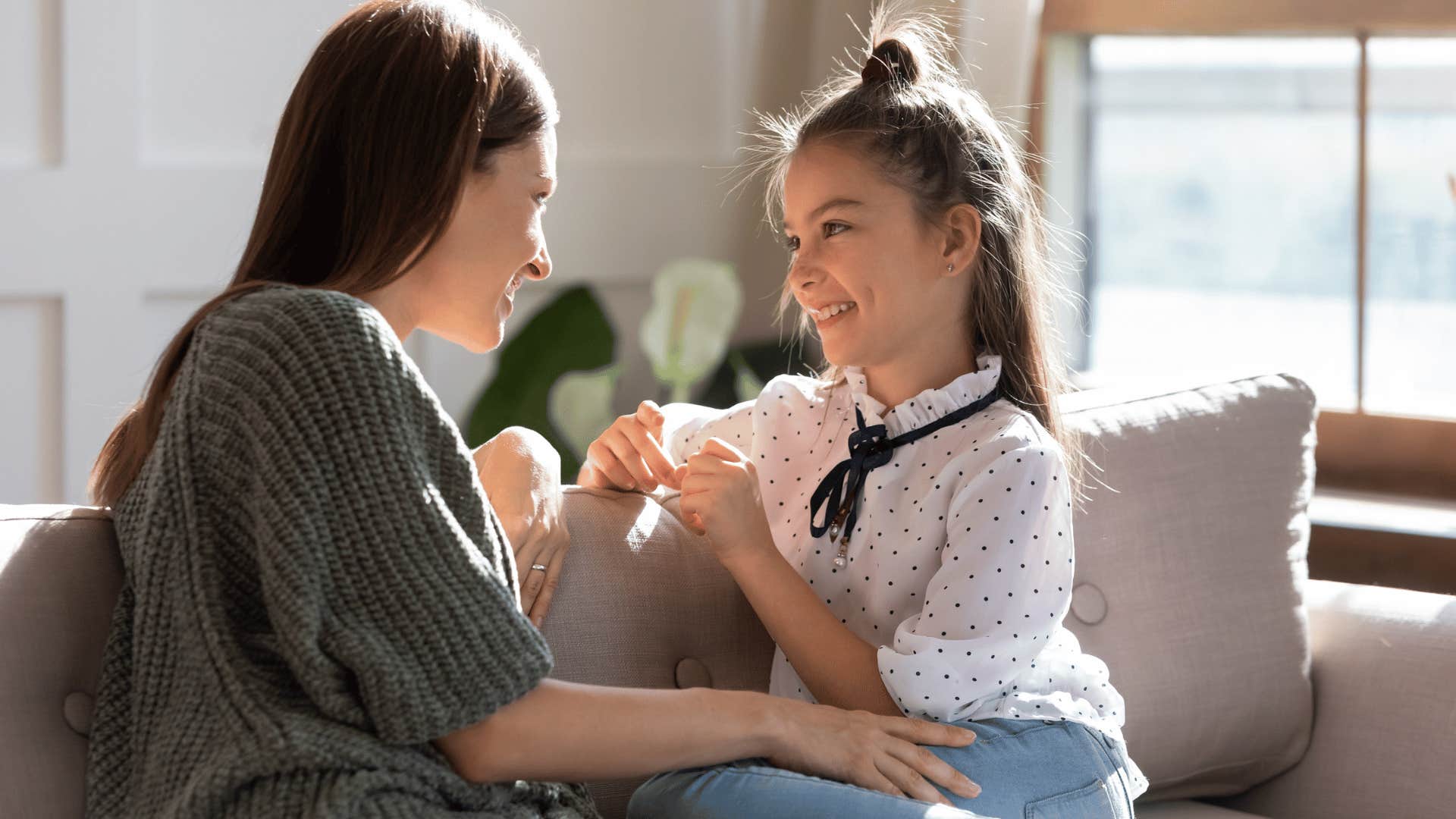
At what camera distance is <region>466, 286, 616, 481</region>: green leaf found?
2508mm

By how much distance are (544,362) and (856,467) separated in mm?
1234

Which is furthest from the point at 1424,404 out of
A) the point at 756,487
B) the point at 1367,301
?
the point at 756,487

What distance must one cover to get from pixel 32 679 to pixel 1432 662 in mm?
1418

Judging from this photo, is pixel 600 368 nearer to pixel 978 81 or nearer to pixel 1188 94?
pixel 978 81

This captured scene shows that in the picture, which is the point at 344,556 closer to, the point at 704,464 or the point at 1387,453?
the point at 704,464

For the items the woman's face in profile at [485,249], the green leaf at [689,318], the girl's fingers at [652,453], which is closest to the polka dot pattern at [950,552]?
the girl's fingers at [652,453]

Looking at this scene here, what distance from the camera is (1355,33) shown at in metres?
2.31

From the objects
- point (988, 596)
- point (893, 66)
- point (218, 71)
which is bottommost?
point (988, 596)

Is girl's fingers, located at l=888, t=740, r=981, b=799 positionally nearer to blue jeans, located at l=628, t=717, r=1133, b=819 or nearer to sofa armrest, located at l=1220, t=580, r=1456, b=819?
blue jeans, located at l=628, t=717, r=1133, b=819

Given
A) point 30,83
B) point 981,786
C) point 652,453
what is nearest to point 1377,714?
point 981,786

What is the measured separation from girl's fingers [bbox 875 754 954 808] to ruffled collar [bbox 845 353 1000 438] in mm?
355

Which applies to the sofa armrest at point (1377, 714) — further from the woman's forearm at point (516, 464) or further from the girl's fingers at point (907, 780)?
the woman's forearm at point (516, 464)

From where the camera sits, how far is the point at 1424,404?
7.61ft

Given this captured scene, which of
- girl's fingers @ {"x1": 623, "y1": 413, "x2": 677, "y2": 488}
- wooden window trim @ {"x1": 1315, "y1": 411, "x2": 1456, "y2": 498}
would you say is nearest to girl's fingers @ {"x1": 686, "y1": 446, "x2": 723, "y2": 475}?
girl's fingers @ {"x1": 623, "y1": 413, "x2": 677, "y2": 488}
